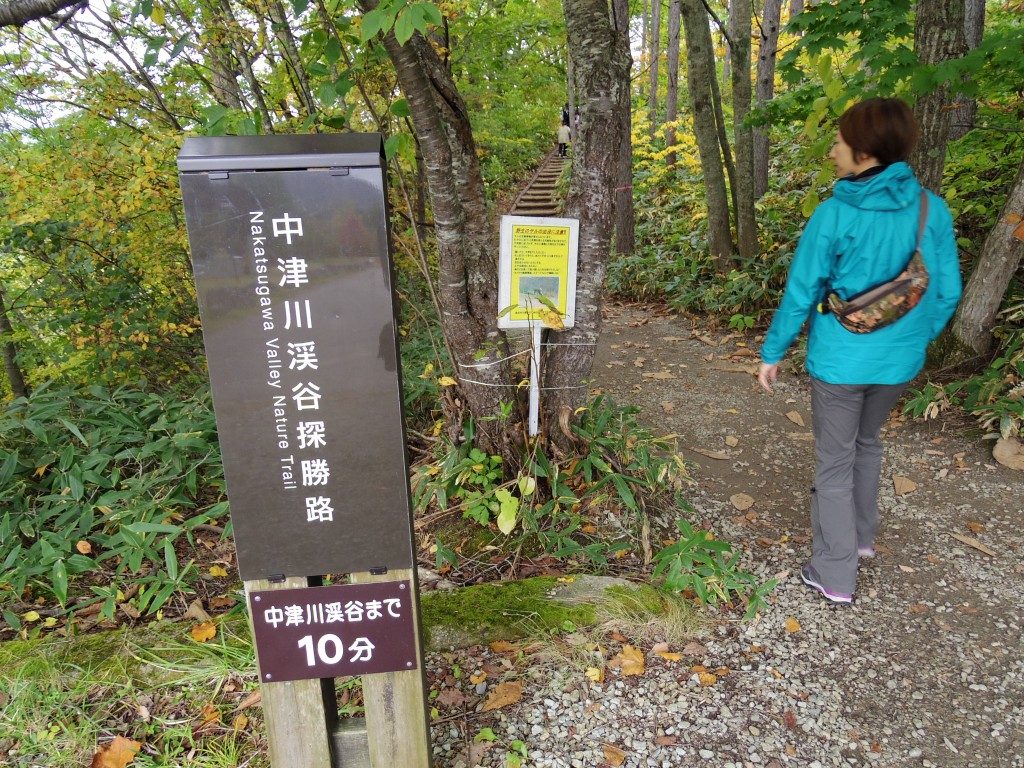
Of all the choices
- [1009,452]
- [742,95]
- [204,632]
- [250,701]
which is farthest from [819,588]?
[742,95]

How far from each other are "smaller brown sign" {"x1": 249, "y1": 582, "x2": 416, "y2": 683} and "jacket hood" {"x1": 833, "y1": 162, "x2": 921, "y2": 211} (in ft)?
7.54

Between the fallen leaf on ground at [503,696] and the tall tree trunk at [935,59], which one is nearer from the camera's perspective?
the fallen leaf on ground at [503,696]

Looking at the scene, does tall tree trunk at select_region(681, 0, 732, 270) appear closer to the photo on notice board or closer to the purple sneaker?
the photo on notice board

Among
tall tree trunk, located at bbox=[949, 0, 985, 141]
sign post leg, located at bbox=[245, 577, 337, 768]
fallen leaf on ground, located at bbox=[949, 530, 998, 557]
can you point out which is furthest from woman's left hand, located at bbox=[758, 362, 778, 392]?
tall tree trunk, located at bbox=[949, 0, 985, 141]

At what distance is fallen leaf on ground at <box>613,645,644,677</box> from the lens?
2.64 meters

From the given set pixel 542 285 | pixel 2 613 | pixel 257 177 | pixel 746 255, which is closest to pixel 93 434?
pixel 2 613

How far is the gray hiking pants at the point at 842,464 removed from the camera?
9.29 ft

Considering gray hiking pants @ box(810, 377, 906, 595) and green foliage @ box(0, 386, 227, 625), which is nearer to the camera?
gray hiking pants @ box(810, 377, 906, 595)

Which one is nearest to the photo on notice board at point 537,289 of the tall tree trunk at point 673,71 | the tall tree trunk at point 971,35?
the tall tree trunk at point 971,35

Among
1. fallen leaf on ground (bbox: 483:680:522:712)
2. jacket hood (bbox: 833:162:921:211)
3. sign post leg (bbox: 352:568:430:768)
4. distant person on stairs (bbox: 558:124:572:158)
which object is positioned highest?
distant person on stairs (bbox: 558:124:572:158)

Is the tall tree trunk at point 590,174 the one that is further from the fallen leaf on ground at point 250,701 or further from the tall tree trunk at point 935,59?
the tall tree trunk at point 935,59

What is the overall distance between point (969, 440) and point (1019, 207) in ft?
5.45

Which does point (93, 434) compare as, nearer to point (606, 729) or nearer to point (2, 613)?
point (2, 613)

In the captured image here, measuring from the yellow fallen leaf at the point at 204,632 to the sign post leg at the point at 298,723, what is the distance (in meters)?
1.09
